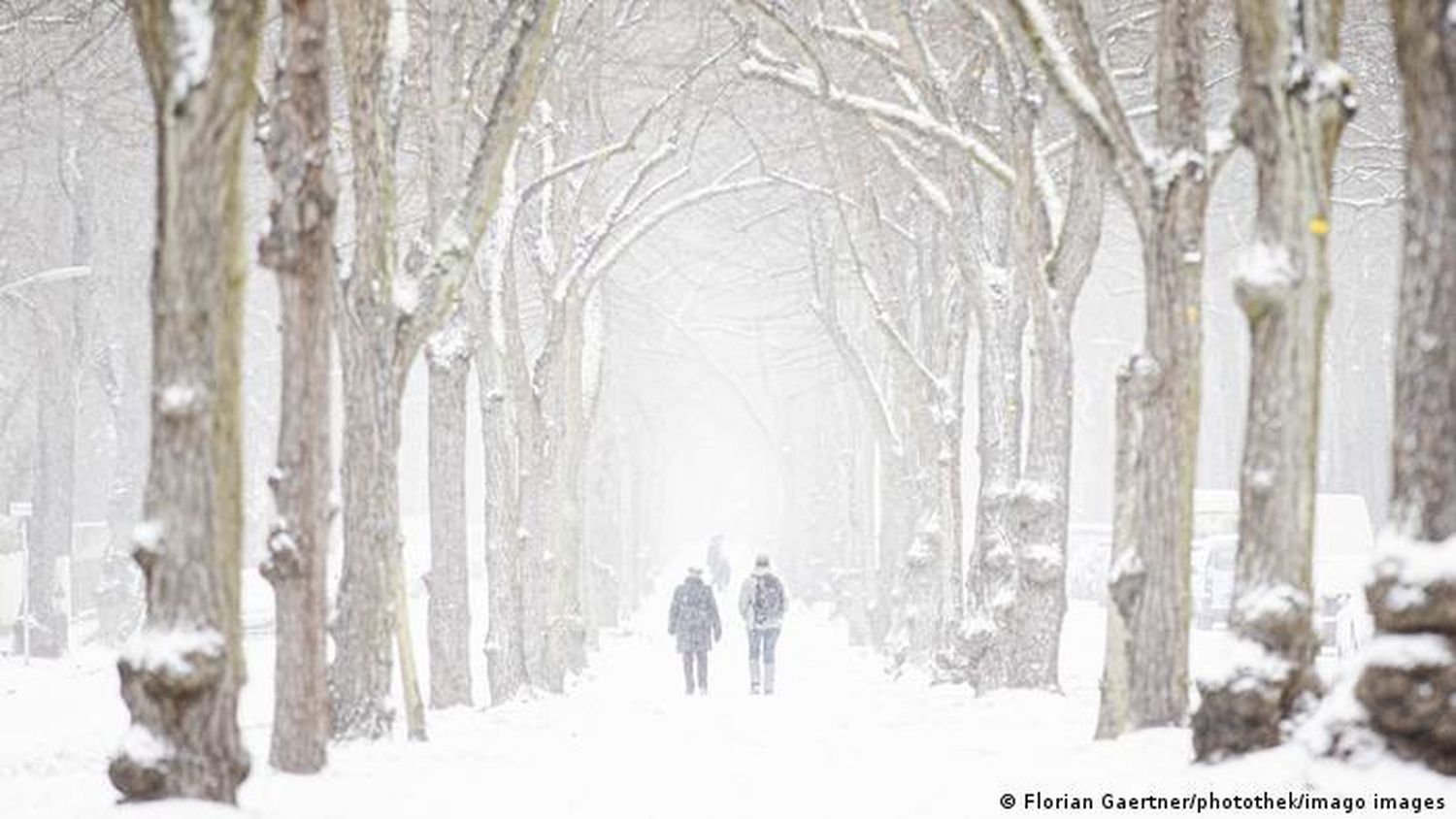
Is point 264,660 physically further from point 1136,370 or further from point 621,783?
point 1136,370

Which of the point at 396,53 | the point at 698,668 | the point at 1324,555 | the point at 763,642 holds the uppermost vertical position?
the point at 396,53

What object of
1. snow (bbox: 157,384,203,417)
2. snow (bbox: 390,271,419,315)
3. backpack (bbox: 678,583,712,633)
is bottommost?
backpack (bbox: 678,583,712,633)

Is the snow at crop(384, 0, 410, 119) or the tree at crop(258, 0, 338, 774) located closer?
the tree at crop(258, 0, 338, 774)

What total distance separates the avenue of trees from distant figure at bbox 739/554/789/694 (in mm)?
1720

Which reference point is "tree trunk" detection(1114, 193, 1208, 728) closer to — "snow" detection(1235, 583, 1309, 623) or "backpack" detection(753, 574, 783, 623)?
"snow" detection(1235, 583, 1309, 623)

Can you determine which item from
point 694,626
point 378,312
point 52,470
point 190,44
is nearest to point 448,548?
point 378,312

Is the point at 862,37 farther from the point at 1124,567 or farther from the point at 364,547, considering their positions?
the point at 1124,567

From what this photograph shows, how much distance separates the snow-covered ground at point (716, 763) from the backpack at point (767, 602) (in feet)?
4.52

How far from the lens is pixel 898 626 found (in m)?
23.1

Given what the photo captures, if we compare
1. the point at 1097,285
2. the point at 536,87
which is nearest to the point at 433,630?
the point at 536,87

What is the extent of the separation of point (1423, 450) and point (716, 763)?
5715mm

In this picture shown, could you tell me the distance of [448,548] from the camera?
48.1 ft

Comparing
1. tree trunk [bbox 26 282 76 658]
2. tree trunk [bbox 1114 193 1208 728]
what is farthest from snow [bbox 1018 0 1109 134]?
tree trunk [bbox 26 282 76 658]

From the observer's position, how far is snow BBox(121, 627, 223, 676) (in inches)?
247
